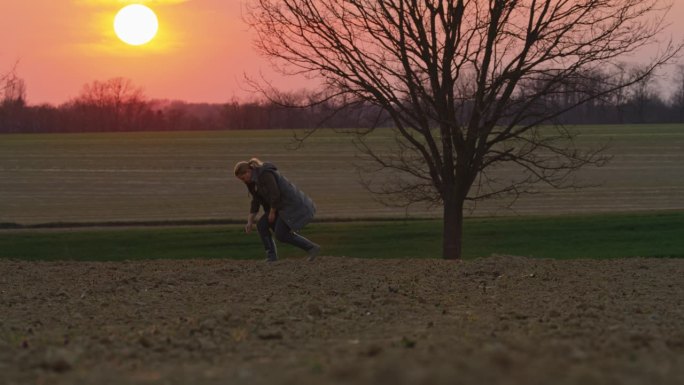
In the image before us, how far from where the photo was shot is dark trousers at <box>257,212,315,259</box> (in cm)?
1284

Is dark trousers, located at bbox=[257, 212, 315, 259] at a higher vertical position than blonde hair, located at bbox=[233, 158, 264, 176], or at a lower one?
lower

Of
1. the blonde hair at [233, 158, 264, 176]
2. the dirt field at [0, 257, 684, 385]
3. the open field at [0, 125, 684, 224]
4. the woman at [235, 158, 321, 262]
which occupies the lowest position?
the open field at [0, 125, 684, 224]

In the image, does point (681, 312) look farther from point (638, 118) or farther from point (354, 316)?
point (638, 118)

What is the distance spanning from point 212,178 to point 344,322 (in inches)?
1619

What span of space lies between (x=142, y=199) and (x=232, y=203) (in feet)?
14.9

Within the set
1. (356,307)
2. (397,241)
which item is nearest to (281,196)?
(356,307)

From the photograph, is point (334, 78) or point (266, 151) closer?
point (334, 78)

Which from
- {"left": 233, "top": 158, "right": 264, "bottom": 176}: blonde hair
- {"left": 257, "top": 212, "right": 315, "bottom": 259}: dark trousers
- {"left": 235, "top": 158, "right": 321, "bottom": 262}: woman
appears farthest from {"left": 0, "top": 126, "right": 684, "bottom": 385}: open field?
{"left": 233, "top": 158, "right": 264, "bottom": 176}: blonde hair

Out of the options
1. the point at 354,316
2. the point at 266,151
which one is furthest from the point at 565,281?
the point at 266,151

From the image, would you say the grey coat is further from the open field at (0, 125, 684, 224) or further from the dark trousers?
the open field at (0, 125, 684, 224)

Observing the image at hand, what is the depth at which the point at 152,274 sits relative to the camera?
12.6m

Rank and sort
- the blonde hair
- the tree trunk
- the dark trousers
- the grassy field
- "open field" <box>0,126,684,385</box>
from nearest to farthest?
1. "open field" <box>0,126,684,385</box>
2. the blonde hair
3. the dark trousers
4. the tree trunk
5. the grassy field

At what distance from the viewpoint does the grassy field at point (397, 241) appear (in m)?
20.3

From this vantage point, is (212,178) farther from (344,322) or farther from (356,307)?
(344,322)
